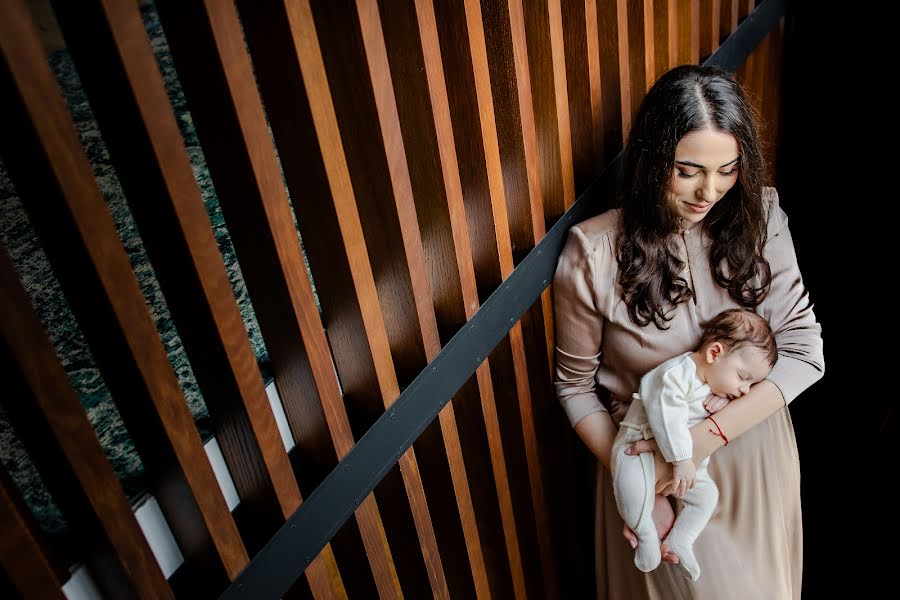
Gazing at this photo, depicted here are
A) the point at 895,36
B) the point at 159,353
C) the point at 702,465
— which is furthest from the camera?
the point at 895,36

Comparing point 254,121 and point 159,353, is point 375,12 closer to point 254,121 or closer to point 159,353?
point 254,121

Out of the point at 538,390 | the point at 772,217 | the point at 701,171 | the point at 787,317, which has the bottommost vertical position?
the point at 538,390

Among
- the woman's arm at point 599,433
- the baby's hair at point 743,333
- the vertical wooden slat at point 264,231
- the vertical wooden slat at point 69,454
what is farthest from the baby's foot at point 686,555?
the vertical wooden slat at point 69,454

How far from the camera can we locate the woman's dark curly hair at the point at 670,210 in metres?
1.64

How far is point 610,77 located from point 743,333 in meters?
0.79

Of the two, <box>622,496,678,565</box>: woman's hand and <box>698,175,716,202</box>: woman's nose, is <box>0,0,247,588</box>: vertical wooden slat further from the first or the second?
<box>698,175,716,202</box>: woman's nose

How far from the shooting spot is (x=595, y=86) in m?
1.88

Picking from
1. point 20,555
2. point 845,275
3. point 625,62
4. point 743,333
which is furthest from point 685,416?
point 845,275

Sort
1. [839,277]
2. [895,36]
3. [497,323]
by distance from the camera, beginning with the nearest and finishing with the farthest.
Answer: [497,323] → [895,36] → [839,277]

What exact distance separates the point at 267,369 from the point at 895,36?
9.40ft

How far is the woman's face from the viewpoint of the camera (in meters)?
1.62

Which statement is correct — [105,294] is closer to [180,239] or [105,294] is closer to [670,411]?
[180,239]

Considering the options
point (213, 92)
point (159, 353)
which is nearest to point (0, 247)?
point (159, 353)

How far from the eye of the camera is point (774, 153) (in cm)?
322
